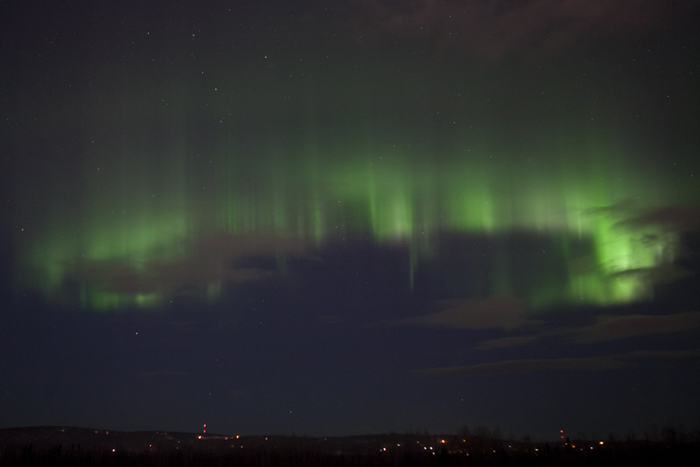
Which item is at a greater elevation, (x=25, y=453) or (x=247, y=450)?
(x=25, y=453)

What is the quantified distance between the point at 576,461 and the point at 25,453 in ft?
349

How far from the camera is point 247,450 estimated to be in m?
142


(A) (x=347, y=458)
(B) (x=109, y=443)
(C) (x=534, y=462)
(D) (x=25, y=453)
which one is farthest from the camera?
(B) (x=109, y=443)

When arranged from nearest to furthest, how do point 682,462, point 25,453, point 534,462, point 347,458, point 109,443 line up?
point 682,462
point 534,462
point 25,453
point 347,458
point 109,443

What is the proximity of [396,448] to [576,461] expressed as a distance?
45261 mm

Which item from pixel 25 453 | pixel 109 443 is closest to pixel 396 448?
pixel 109 443

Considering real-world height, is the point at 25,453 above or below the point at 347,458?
above

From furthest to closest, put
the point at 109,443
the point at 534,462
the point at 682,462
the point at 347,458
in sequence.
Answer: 1. the point at 109,443
2. the point at 347,458
3. the point at 534,462
4. the point at 682,462

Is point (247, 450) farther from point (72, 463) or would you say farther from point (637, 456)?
point (637, 456)

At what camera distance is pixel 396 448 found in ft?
453

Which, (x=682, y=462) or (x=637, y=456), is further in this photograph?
(x=637, y=456)

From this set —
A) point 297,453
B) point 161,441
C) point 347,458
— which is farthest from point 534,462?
point 161,441

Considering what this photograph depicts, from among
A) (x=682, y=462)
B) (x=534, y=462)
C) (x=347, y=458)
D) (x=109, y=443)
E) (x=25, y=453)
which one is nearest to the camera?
(x=682, y=462)

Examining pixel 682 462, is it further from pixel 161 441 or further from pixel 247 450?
pixel 161 441
